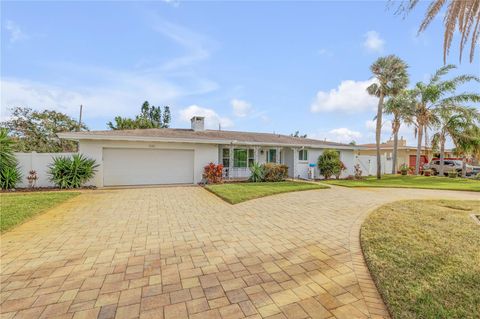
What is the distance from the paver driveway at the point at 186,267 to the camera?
2391 millimetres

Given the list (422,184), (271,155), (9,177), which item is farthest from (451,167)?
(9,177)

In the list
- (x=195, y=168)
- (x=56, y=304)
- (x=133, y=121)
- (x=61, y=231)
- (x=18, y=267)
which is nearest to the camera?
(x=56, y=304)

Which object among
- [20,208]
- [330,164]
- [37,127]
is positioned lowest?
[20,208]

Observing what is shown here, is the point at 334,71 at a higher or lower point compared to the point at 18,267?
higher

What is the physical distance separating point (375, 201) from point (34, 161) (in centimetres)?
1564

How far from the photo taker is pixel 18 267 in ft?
10.8

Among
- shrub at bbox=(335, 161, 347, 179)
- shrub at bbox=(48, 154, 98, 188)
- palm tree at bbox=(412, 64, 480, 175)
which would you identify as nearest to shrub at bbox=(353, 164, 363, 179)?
shrub at bbox=(335, 161, 347, 179)

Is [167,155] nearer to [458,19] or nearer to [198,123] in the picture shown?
[198,123]

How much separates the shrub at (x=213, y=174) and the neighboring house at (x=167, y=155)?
0.63m

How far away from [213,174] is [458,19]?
1125 centimetres

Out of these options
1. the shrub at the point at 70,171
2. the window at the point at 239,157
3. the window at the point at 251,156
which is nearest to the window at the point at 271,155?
the window at the point at 251,156

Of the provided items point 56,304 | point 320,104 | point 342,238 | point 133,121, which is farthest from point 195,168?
point 133,121

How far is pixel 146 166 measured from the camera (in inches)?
508

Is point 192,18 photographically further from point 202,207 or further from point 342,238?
point 342,238
